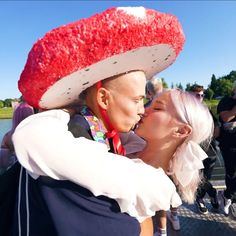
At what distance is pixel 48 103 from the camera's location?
872 mm

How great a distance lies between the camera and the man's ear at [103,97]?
0.92 m

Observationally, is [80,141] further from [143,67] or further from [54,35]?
[143,67]

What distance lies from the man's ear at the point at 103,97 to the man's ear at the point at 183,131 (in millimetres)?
662

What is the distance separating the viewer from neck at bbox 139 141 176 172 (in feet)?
4.79

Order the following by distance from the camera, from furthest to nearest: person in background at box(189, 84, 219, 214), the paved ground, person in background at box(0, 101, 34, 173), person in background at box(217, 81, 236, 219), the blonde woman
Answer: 1. person in background at box(189, 84, 219, 214)
2. person in background at box(217, 81, 236, 219)
3. the paved ground
4. person in background at box(0, 101, 34, 173)
5. the blonde woman

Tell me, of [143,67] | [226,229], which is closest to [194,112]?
[143,67]

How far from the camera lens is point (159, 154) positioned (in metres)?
1.47

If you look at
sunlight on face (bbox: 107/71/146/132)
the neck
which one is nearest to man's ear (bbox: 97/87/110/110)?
sunlight on face (bbox: 107/71/146/132)

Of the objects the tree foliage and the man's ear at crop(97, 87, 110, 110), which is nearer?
the man's ear at crop(97, 87, 110, 110)

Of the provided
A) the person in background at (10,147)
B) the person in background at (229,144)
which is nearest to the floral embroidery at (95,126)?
the person in background at (10,147)

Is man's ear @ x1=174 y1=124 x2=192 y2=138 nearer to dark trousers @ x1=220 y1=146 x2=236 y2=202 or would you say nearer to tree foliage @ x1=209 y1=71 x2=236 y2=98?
dark trousers @ x1=220 y1=146 x2=236 y2=202

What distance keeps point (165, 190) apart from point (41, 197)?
311 mm

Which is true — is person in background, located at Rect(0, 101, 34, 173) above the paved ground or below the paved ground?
above

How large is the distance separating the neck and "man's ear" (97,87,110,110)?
2.04 feet
